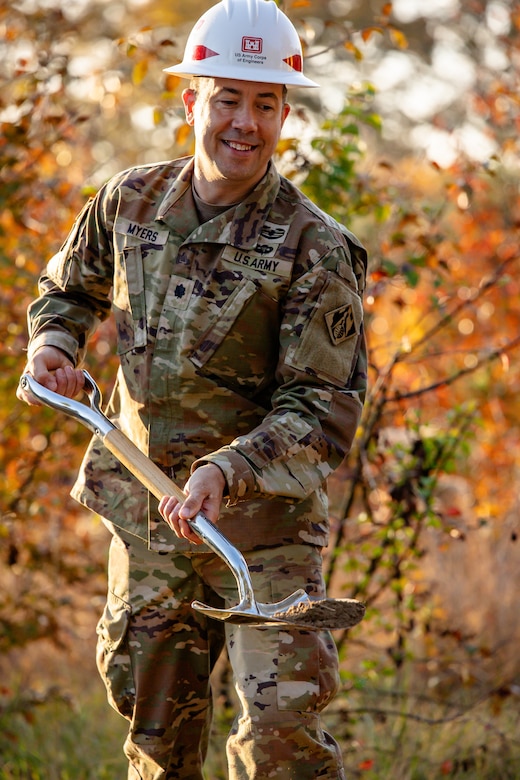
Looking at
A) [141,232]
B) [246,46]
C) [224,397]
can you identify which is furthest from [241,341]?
[246,46]

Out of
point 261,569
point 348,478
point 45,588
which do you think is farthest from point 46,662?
point 261,569

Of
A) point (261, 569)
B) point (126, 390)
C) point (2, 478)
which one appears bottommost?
point (2, 478)

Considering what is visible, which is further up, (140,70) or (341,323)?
(140,70)

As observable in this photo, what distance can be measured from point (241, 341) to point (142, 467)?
48 centimetres

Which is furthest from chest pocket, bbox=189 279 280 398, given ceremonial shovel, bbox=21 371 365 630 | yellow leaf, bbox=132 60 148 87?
yellow leaf, bbox=132 60 148 87

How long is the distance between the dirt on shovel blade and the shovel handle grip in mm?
407

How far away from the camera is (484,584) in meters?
6.23

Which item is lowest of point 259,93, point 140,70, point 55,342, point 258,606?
point 258,606

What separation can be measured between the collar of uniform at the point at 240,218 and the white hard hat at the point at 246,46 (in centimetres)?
28

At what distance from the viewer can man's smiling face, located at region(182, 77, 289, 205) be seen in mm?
3266

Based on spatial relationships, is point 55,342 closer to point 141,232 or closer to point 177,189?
point 141,232

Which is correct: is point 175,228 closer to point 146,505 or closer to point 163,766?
point 146,505

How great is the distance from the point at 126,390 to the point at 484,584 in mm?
3374

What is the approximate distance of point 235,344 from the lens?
328cm
